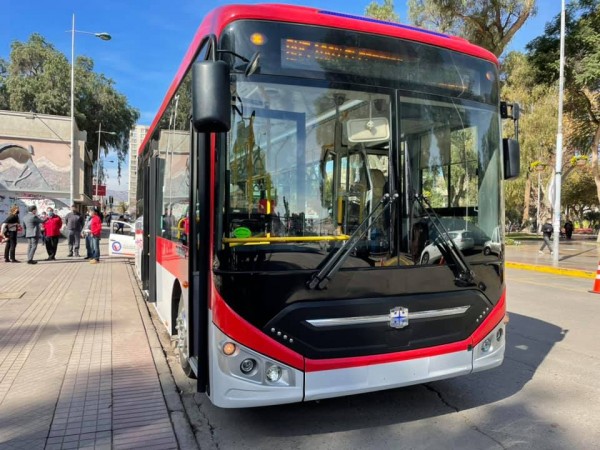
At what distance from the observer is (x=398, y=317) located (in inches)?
135

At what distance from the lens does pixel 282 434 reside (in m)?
3.60

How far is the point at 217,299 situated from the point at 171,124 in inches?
109

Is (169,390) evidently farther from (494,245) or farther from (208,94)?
(494,245)

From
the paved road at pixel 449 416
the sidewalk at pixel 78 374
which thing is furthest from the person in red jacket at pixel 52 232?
the paved road at pixel 449 416

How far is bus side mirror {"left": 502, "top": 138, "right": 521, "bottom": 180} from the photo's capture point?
425 centimetres

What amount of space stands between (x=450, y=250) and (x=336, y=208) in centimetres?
98

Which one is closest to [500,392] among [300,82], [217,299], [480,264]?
[480,264]

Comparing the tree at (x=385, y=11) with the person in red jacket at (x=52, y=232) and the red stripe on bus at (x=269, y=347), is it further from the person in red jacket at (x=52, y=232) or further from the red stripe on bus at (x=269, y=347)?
the red stripe on bus at (x=269, y=347)

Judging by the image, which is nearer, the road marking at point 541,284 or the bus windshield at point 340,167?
the bus windshield at point 340,167

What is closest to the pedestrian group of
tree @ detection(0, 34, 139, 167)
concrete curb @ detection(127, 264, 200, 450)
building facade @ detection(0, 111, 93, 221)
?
concrete curb @ detection(127, 264, 200, 450)

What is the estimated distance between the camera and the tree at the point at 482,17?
22.2m

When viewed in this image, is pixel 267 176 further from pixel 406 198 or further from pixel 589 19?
pixel 589 19

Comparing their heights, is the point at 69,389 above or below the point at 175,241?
below

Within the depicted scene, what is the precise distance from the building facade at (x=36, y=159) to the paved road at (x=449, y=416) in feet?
92.0
